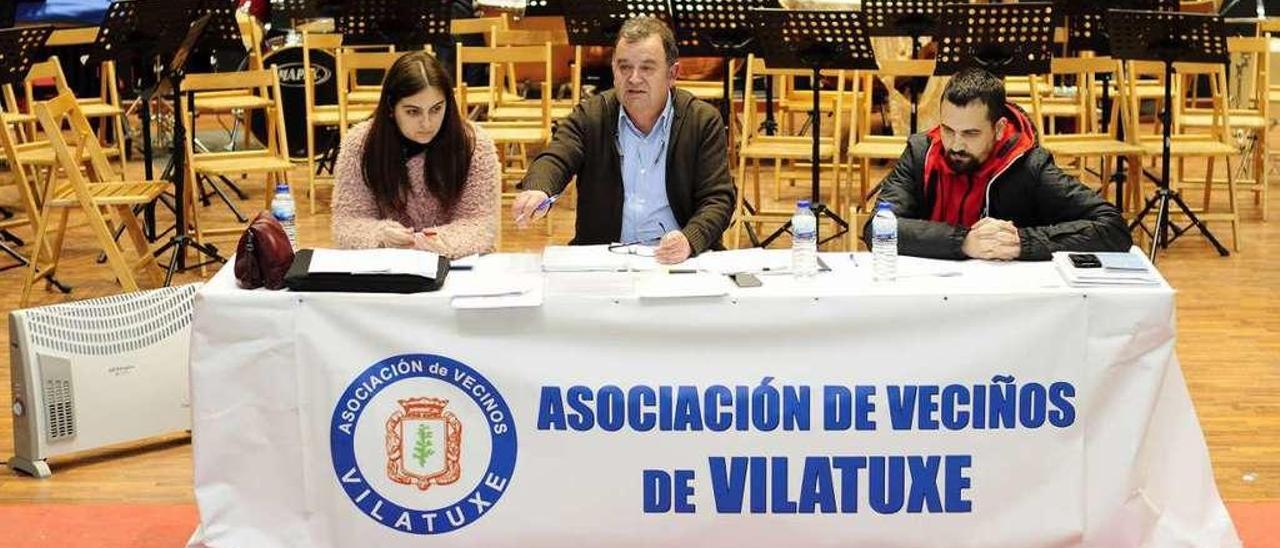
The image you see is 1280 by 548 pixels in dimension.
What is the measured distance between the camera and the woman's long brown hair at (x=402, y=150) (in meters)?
4.61

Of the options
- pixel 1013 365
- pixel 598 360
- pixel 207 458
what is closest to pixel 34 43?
pixel 207 458

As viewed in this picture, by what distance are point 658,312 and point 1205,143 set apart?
5090mm

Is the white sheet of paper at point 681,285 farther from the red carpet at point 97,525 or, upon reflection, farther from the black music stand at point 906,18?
the black music stand at point 906,18

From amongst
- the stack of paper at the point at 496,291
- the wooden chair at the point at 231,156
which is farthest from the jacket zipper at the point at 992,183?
the wooden chair at the point at 231,156

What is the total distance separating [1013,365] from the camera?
3.82 metres

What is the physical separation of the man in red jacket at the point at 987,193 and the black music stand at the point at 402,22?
3.94 m

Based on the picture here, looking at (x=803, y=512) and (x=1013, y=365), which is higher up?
(x=1013, y=365)

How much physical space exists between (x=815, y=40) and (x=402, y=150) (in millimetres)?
2931

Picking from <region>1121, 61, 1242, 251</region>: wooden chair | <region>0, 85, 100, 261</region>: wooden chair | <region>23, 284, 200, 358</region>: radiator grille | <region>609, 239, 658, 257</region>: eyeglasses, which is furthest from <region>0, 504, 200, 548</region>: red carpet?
<region>1121, 61, 1242, 251</region>: wooden chair

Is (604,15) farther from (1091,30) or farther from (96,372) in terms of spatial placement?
(96,372)

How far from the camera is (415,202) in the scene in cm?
475

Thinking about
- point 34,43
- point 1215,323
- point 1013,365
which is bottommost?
point 1215,323

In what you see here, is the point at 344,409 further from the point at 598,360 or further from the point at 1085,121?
the point at 1085,121

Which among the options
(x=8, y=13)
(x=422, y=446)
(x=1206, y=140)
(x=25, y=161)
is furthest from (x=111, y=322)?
(x=8, y=13)
